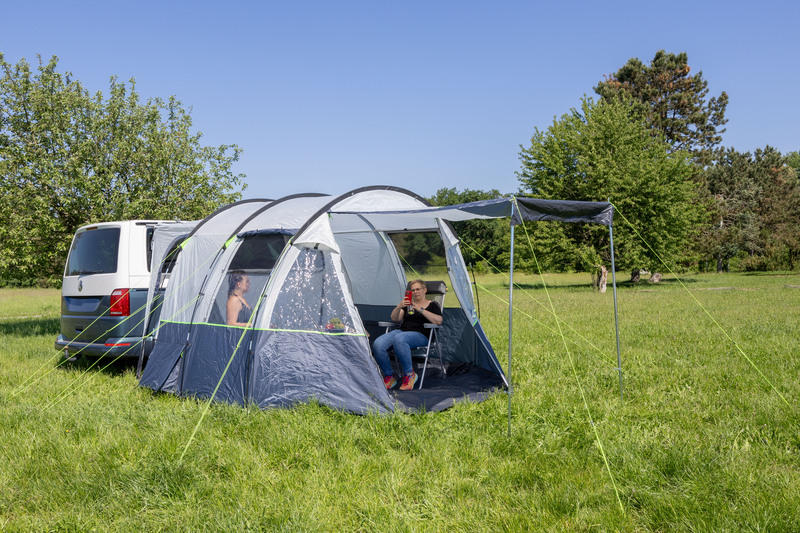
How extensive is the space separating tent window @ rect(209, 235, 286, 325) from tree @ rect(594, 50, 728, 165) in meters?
31.4

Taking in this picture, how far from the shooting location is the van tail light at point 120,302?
701 cm

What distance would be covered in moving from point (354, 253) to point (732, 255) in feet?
131

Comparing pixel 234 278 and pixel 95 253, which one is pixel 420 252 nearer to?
pixel 234 278

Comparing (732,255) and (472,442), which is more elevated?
(732,255)

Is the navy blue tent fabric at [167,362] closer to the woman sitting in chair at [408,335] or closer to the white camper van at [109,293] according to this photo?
the white camper van at [109,293]

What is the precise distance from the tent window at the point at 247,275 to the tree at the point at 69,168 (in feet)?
18.1

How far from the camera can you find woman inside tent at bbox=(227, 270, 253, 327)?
6.03m

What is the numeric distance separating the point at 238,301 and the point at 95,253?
2.54 m

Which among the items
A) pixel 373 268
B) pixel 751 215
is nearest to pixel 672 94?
pixel 751 215

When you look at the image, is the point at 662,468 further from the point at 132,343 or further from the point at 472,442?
the point at 132,343

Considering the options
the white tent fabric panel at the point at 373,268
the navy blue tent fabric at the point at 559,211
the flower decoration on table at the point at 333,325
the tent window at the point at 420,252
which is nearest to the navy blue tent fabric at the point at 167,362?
the flower decoration on table at the point at 333,325

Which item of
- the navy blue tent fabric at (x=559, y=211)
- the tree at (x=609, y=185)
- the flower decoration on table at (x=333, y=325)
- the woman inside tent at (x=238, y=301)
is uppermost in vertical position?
the tree at (x=609, y=185)

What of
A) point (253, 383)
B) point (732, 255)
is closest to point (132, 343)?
point (253, 383)

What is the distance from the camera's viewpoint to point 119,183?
37.4 ft
